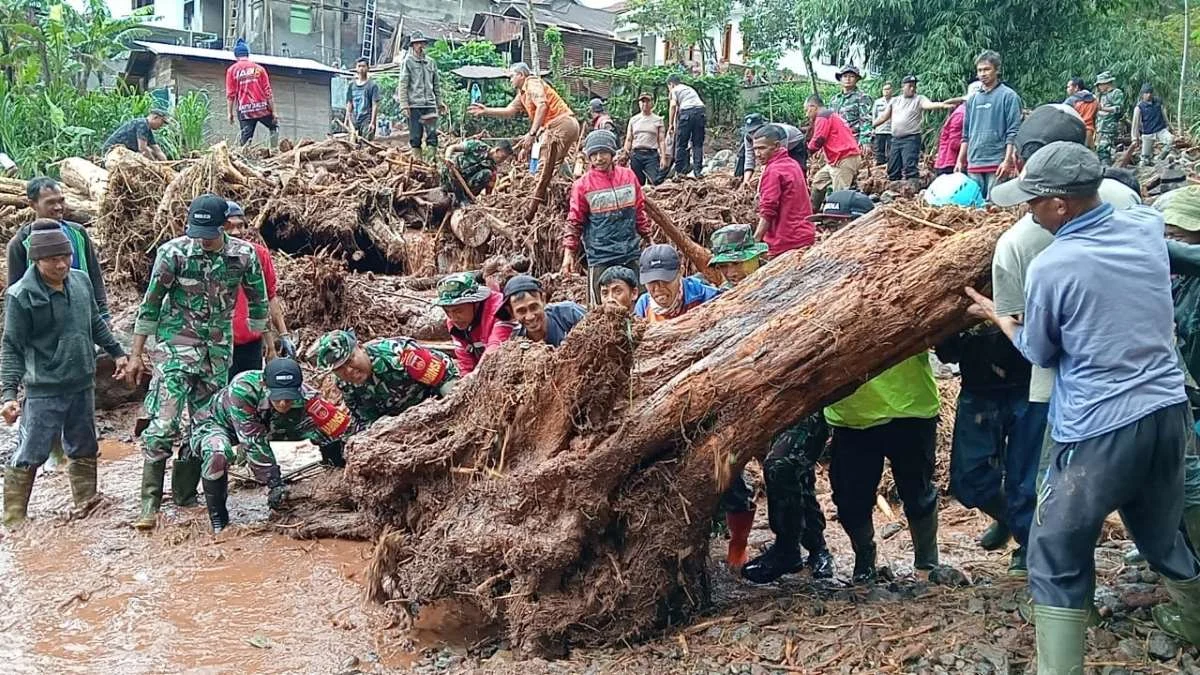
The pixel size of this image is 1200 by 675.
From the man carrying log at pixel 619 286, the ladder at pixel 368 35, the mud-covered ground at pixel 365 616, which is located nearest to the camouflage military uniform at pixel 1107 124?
the mud-covered ground at pixel 365 616

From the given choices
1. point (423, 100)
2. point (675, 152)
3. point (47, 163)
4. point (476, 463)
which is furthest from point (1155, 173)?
point (47, 163)

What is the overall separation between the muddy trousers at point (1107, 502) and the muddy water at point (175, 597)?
2861 mm

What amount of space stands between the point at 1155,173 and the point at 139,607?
49.2ft

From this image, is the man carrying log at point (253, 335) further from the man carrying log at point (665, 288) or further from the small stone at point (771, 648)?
the small stone at point (771, 648)

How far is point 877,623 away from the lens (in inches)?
153

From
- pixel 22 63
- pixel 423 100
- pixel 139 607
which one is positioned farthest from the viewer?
pixel 22 63

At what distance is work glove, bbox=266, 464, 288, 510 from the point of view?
6172mm

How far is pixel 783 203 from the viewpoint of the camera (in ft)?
25.6

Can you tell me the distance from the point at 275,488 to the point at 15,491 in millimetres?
1606

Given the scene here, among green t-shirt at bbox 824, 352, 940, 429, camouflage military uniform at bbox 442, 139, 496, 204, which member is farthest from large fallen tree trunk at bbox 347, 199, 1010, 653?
camouflage military uniform at bbox 442, 139, 496, 204

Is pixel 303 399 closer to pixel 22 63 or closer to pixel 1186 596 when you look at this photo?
pixel 1186 596

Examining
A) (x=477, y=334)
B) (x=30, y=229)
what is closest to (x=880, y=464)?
(x=477, y=334)

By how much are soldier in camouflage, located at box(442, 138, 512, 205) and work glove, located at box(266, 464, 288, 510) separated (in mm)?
6414

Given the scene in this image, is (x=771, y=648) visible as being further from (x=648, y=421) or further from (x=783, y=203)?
(x=783, y=203)
